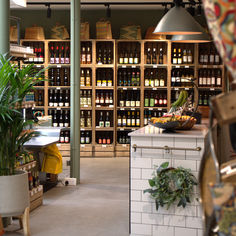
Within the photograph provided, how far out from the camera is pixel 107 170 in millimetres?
8023

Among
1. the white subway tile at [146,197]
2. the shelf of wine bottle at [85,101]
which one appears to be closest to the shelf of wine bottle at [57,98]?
the shelf of wine bottle at [85,101]

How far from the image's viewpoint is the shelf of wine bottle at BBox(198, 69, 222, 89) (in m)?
9.66

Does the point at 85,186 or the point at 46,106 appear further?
the point at 46,106

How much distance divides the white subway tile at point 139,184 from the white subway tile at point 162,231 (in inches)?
14.8

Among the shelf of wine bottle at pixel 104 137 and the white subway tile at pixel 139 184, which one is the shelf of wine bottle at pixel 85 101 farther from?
the white subway tile at pixel 139 184

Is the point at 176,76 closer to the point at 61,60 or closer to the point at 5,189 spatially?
the point at 61,60

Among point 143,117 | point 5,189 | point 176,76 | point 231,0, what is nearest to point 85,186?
point 5,189

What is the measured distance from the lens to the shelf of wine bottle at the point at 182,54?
9695 mm

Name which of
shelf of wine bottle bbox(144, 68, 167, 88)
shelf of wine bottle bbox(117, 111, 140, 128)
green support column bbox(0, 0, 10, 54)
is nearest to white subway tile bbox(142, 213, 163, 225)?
green support column bbox(0, 0, 10, 54)

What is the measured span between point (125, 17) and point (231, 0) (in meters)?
10.1

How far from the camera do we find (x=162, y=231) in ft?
13.0

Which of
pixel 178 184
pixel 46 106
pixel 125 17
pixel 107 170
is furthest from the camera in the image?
pixel 125 17

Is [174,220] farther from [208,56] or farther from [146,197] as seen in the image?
[208,56]

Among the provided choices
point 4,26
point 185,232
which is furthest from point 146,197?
point 4,26
